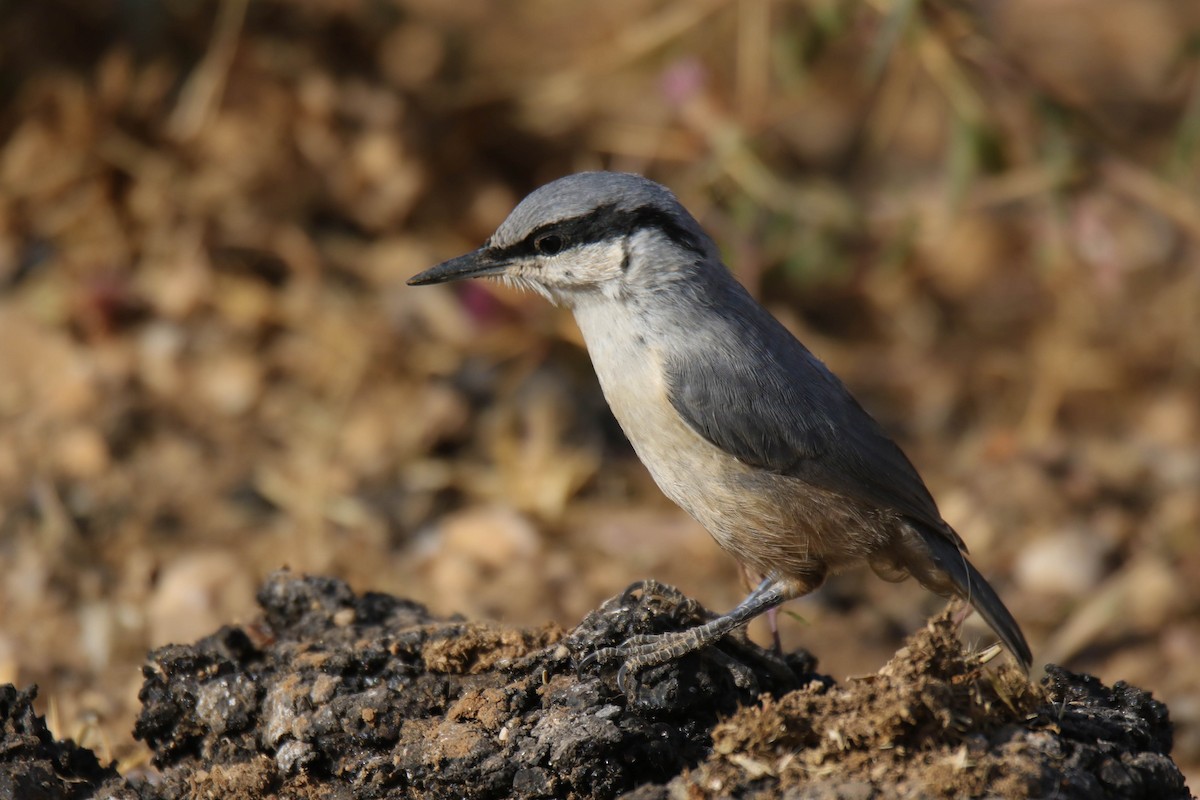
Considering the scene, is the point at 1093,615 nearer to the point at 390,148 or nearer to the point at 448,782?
the point at 448,782

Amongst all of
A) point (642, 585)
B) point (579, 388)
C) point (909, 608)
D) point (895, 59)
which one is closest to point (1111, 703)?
point (642, 585)

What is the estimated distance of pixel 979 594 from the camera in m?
3.88

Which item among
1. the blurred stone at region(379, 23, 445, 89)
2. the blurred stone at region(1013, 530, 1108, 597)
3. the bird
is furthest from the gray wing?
the blurred stone at region(379, 23, 445, 89)

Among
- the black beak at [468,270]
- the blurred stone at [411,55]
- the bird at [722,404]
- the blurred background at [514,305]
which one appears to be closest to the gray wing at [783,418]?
the bird at [722,404]

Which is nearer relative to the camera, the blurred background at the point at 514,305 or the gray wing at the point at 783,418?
the gray wing at the point at 783,418

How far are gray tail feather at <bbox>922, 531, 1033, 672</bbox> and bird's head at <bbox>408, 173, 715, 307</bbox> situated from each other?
1144 mm

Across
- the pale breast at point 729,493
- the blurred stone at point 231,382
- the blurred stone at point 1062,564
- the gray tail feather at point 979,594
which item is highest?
the blurred stone at point 231,382

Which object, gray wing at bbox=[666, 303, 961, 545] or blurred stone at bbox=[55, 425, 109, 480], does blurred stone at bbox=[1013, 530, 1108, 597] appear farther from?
blurred stone at bbox=[55, 425, 109, 480]

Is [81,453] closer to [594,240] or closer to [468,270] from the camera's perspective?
[468,270]

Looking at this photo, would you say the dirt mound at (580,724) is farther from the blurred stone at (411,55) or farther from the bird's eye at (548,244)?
the blurred stone at (411,55)

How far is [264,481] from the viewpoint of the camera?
20.8 ft

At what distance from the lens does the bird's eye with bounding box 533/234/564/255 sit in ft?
13.3

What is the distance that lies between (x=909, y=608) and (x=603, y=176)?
9.45 ft

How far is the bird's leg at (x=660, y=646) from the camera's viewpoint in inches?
131
